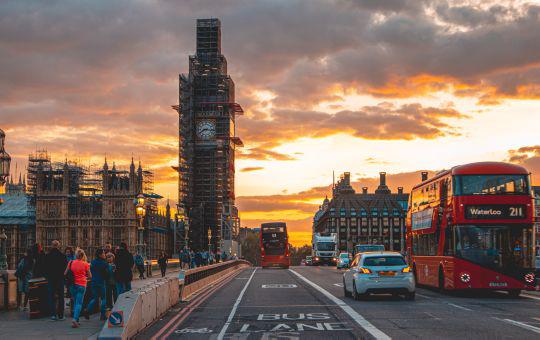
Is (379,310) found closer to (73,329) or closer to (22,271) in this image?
(73,329)

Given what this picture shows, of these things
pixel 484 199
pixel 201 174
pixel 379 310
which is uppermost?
pixel 201 174

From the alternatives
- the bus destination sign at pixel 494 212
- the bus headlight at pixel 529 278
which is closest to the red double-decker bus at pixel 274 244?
the bus destination sign at pixel 494 212

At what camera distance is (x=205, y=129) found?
18812 cm

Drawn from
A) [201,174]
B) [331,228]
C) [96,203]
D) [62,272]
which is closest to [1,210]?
[96,203]

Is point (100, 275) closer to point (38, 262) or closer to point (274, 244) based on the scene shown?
point (38, 262)

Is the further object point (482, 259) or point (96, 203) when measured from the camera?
point (96, 203)

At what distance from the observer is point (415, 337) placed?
1398cm

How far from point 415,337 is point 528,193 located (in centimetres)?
1290

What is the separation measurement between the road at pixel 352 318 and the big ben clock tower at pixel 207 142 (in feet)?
459

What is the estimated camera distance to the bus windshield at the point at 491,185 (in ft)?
81.7

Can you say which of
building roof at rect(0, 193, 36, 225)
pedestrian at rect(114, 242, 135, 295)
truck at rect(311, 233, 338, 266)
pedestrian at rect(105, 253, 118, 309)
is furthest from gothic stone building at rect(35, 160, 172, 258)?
pedestrian at rect(114, 242, 135, 295)

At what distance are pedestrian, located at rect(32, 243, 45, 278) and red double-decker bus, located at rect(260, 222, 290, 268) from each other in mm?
52884

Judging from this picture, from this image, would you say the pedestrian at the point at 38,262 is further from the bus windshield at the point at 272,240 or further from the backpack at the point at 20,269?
the bus windshield at the point at 272,240

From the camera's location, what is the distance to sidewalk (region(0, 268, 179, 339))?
1477 cm
